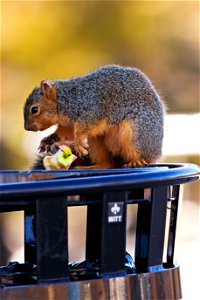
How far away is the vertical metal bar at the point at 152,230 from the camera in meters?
1.20

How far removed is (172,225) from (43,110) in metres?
1.14

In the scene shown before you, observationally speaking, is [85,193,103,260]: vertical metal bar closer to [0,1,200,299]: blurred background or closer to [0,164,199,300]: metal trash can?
[0,164,199,300]: metal trash can

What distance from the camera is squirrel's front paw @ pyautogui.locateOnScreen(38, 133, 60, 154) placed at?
6.48ft

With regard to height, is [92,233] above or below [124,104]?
below

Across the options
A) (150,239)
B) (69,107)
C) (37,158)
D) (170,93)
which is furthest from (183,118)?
(150,239)

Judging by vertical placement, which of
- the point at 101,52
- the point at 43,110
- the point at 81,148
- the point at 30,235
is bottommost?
the point at 30,235

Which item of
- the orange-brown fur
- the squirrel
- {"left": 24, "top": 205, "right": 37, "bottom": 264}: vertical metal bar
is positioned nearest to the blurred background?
the squirrel

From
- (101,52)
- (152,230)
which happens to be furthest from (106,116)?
(101,52)

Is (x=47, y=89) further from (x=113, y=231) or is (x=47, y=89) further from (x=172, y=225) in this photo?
(x=113, y=231)

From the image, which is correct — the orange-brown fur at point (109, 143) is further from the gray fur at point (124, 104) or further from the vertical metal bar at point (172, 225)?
the vertical metal bar at point (172, 225)

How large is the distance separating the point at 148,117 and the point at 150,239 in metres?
0.98

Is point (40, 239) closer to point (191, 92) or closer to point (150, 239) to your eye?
point (150, 239)

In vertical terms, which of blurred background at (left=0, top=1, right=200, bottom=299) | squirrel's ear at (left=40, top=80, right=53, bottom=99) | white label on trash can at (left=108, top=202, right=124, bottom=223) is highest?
blurred background at (left=0, top=1, right=200, bottom=299)

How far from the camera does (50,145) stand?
2053mm
